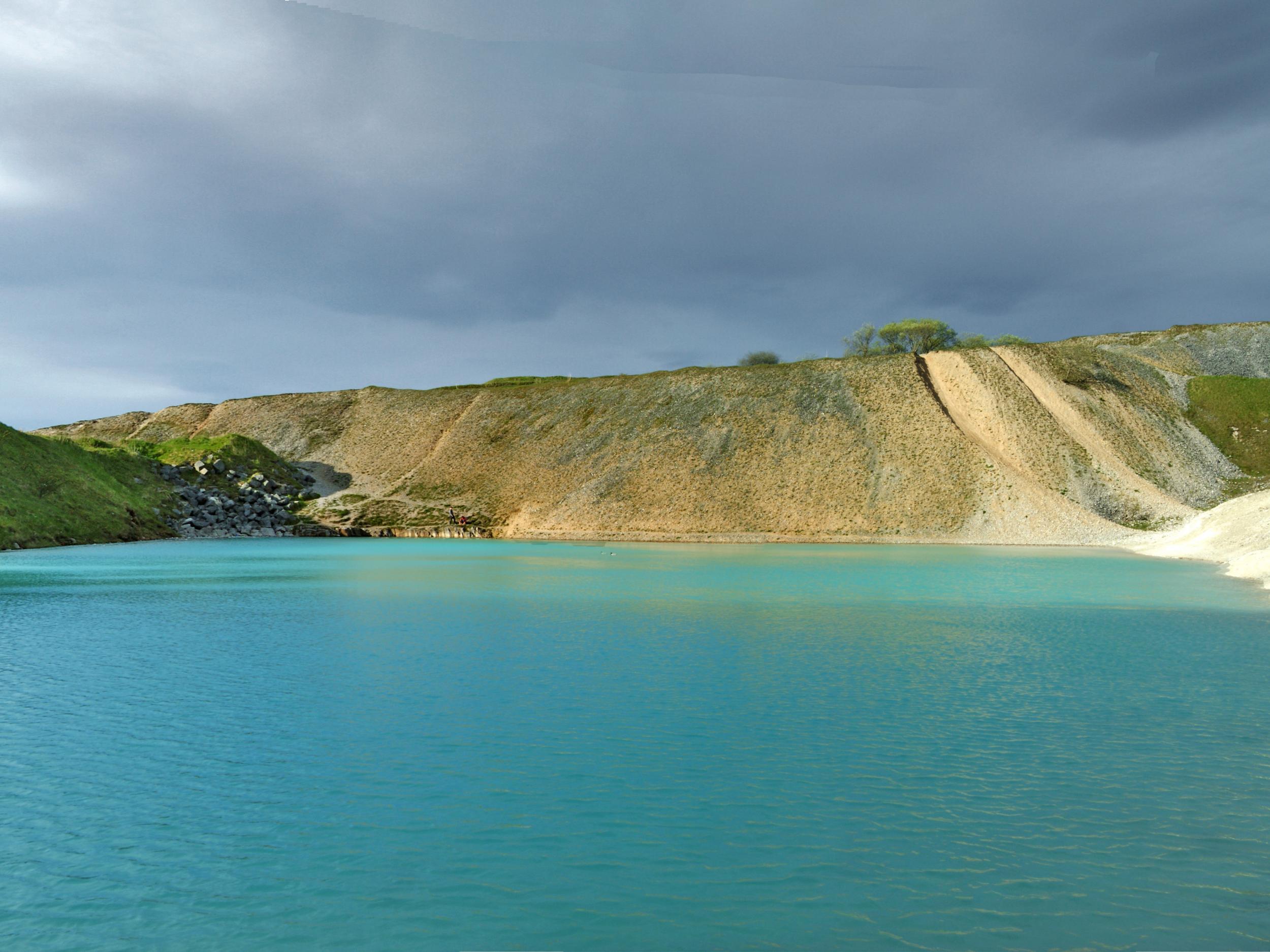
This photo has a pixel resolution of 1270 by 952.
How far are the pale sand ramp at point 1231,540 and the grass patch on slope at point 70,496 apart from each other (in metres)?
68.4

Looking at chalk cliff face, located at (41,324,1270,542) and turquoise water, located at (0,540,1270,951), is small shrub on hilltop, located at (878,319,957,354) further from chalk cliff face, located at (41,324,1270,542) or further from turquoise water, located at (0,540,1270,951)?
turquoise water, located at (0,540,1270,951)

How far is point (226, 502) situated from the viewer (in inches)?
3187

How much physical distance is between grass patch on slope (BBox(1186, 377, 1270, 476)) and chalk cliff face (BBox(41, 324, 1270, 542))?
1704 mm

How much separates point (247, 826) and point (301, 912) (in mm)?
2216

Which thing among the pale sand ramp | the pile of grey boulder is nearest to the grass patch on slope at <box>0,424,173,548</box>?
the pile of grey boulder

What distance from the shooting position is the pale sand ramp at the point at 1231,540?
38375 mm

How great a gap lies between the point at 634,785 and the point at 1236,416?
9992cm

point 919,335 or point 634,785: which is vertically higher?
point 919,335

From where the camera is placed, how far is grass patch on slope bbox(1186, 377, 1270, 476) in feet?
273

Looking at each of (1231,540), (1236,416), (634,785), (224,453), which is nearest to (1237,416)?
(1236,416)

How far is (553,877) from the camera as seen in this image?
7.66 meters

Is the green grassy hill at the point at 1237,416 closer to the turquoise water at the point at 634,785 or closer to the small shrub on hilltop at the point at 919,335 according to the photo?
the small shrub on hilltop at the point at 919,335

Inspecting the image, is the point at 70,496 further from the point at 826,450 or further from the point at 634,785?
the point at 634,785

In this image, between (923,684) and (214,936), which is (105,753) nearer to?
A: (214,936)
